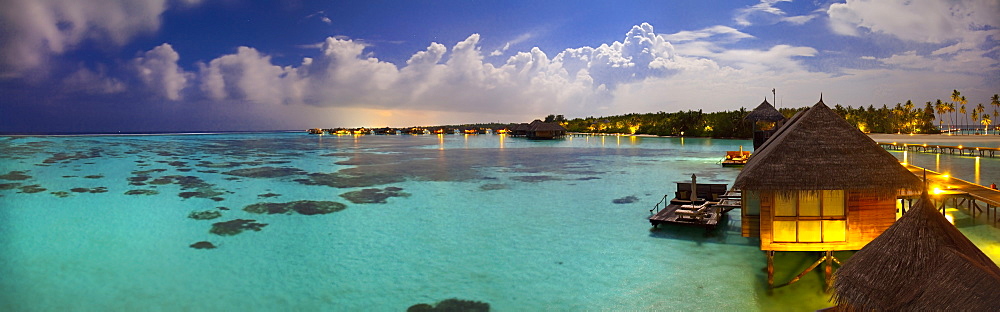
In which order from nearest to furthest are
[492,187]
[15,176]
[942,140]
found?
[492,187] → [15,176] → [942,140]

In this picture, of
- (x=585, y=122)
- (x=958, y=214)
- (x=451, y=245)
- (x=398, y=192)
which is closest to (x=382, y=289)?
(x=451, y=245)

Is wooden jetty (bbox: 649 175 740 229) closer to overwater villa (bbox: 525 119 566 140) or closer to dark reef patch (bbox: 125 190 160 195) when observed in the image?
dark reef patch (bbox: 125 190 160 195)

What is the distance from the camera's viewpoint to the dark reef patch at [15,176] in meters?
30.4

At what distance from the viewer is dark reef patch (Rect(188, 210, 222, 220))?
17.8m

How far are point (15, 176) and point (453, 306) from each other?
37821 mm

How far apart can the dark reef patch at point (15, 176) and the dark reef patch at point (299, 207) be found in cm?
2203

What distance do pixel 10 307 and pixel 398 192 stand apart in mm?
14856

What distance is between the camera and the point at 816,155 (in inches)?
369

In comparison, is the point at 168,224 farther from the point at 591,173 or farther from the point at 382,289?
the point at 591,173

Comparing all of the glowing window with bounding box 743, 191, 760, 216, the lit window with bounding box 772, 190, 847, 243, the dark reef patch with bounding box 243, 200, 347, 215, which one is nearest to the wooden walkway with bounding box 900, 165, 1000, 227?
the lit window with bounding box 772, 190, 847, 243

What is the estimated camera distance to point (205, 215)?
18203mm

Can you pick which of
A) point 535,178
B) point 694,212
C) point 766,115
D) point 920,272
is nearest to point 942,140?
point 766,115

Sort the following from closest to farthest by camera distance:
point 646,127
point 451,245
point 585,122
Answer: point 451,245, point 646,127, point 585,122

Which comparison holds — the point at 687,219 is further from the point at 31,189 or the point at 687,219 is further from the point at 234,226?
the point at 31,189
